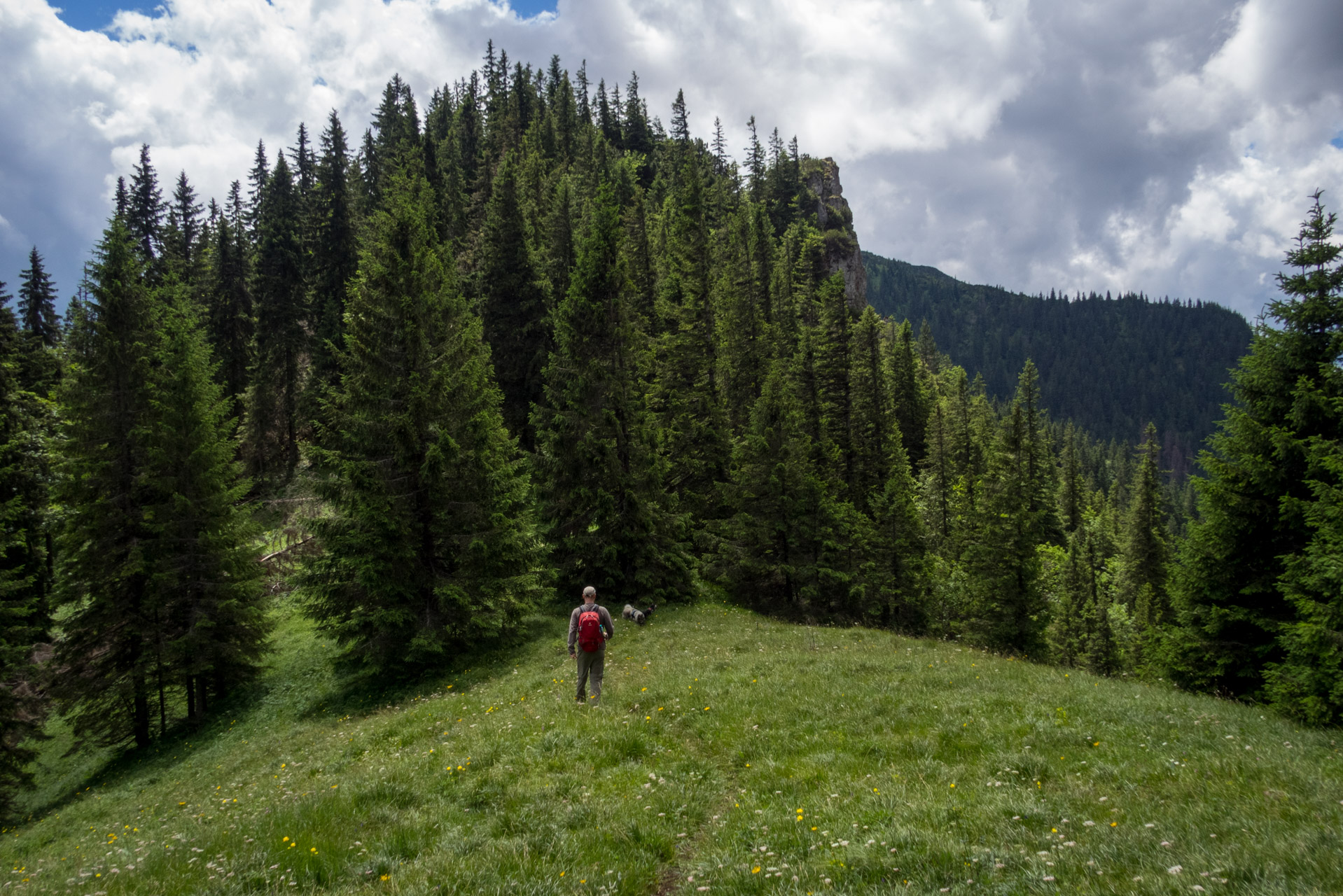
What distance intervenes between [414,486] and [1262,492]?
85.8 ft

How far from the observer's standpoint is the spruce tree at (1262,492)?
1670 centimetres

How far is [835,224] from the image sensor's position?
102 meters

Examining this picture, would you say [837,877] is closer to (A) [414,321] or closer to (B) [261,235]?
(A) [414,321]

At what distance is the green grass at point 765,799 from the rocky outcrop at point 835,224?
82.1 meters

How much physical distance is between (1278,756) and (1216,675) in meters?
A: 11.3

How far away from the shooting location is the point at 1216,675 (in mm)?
17297

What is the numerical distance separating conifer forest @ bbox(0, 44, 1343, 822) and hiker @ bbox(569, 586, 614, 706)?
971 cm

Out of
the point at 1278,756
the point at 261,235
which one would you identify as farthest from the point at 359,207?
the point at 1278,756

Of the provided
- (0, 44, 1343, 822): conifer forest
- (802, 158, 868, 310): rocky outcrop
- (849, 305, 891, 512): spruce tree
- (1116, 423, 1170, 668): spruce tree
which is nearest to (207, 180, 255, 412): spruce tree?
(0, 44, 1343, 822): conifer forest

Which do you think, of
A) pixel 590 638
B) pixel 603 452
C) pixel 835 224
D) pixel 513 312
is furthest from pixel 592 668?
pixel 835 224

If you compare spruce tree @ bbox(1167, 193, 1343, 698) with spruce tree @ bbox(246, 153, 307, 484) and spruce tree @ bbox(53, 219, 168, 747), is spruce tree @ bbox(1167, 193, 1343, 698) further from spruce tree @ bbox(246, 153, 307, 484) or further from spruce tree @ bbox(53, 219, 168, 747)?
spruce tree @ bbox(246, 153, 307, 484)

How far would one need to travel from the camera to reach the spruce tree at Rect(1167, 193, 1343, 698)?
16.7 metres

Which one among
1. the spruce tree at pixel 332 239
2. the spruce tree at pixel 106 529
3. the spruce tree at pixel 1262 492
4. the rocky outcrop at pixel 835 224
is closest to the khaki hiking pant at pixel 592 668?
the spruce tree at pixel 1262 492

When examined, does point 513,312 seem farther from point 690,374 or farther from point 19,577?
point 19,577
